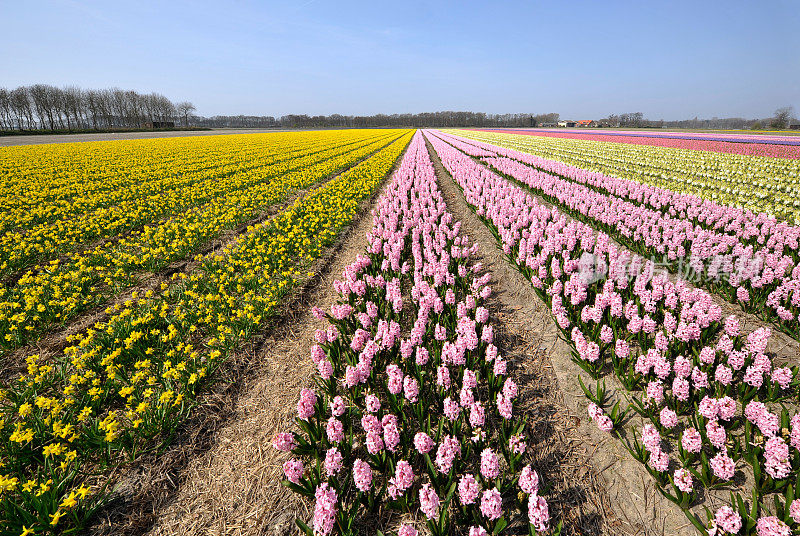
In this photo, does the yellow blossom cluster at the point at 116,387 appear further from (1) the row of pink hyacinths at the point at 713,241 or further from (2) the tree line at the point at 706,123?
(2) the tree line at the point at 706,123

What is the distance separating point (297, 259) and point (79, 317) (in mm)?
4346

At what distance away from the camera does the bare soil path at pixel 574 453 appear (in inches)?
118

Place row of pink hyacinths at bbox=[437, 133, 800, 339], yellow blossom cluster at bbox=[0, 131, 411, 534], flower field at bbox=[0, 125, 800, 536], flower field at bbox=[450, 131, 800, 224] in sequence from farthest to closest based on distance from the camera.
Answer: flower field at bbox=[450, 131, 800, 224] < row of pink hyacinths at bbox=[437, 133, 800, 339] < yellow blossom cluster at bbox=[0, 131, 411, 534] < flower field at bbox=[0, 125, 800, 536]

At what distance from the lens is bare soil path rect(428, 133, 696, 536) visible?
299 centimetres

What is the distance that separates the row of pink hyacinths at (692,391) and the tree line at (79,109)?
4731 inches

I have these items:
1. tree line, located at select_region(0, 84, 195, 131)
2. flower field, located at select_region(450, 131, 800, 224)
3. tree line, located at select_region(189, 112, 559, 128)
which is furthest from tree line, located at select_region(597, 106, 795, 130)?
tree line, located at select_region(0, 84, 195, 131)

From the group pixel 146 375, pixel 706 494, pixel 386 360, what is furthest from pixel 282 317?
pixel 706 494

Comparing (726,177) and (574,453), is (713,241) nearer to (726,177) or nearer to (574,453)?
(574,453)

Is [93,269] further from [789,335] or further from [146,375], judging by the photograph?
[789,335]

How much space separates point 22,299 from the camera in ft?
20.9

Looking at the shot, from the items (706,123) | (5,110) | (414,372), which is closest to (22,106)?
(5,110)

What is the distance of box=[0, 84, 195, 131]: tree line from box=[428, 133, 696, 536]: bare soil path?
11954 centimetres

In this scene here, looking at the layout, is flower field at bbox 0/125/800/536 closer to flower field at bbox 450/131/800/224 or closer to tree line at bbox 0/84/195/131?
flower field at bbox 450/131/800/224

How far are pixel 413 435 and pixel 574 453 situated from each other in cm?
180
